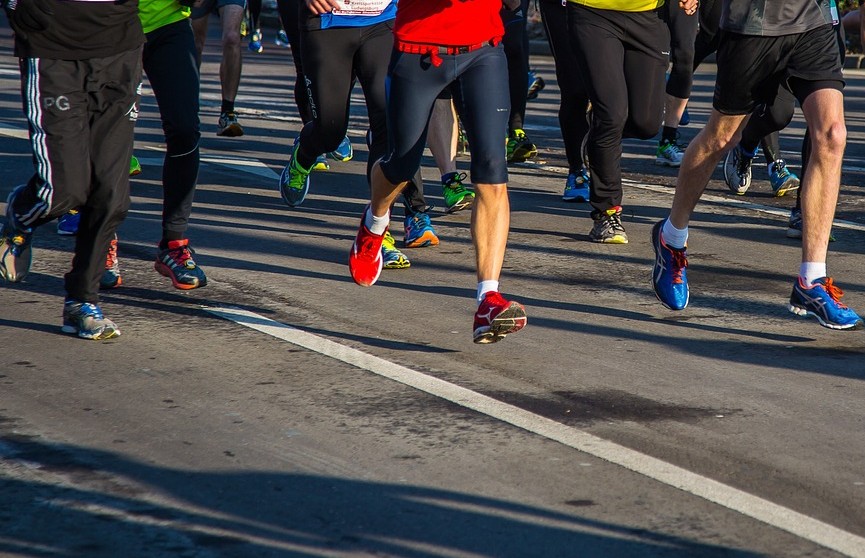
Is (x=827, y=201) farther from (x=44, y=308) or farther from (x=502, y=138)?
(x=44, y=308)

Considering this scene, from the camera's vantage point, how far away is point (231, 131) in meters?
12.1

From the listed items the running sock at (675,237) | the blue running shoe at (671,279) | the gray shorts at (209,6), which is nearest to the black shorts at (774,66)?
the running sock at (675,237)

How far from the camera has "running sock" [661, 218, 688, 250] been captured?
20.4 ft

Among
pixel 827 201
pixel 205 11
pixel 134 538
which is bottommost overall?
pixel 134 538

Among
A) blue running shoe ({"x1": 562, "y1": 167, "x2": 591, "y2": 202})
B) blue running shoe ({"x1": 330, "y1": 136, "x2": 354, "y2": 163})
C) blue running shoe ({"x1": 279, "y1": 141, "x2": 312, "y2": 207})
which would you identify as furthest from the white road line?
blue running shoe ({"x1": 330, "y1": 136, "x2": 354, "y2": 163})

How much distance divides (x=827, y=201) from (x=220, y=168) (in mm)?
5522

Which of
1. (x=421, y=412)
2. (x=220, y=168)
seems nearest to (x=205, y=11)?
(x=220, y=168)

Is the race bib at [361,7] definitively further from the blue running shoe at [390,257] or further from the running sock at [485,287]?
the running sock at [485,287]

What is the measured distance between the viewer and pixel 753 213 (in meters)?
8.70

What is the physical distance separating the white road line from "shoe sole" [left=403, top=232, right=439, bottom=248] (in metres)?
1.77

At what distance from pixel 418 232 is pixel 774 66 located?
2291mm

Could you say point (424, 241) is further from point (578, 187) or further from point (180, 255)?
point (578, 187)

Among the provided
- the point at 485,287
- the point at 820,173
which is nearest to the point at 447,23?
the point at 485,287

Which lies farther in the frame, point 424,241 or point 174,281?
point 424,241
